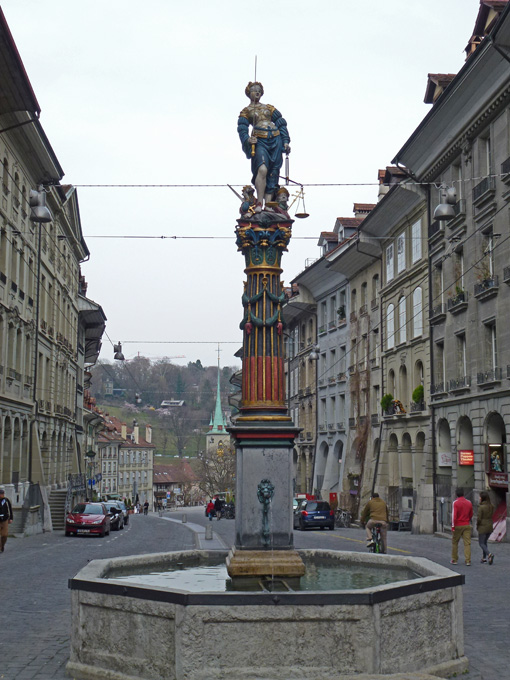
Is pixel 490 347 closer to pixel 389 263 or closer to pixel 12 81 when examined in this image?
pixel 389 263

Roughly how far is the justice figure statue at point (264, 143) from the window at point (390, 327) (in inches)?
1229

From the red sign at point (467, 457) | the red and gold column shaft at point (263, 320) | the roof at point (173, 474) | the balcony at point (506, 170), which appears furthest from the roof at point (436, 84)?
the roof at point (173, 474)

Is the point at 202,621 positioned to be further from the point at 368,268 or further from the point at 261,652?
the point at 368,268

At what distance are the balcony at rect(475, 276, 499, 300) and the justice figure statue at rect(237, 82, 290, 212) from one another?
58.7ft

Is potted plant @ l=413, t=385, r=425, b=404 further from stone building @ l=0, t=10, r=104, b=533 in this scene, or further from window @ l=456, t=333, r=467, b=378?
Result: stone building @ l=0, t=10, r=104, b=533

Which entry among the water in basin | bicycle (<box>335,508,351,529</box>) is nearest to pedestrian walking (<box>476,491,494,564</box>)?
the water in basin

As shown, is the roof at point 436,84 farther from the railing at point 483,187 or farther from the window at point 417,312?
the window at point 417,312

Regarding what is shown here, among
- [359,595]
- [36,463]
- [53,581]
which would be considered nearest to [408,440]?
[36,463]

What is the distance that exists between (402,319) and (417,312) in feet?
8.98

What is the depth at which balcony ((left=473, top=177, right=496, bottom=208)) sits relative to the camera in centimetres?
2923

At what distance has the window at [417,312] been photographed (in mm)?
38312

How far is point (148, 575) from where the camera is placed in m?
11.0

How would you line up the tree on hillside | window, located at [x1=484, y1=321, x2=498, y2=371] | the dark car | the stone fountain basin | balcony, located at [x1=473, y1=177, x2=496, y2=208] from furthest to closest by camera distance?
the tree on hillside, the dark car, window, located at [x1=484, y1=321, x2=498, y2=371], balcony, located at [x1=473, y1=177, x2=496, y2=208], the stone fountain basin

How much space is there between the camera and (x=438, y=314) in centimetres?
3509
